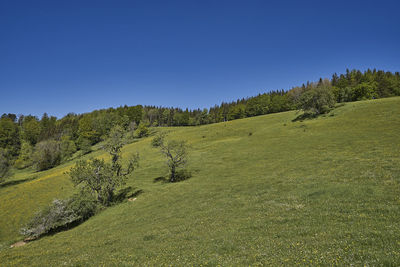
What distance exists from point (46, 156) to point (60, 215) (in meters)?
82.1

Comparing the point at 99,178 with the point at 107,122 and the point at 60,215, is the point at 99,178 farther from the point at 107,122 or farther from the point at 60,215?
the point at 107,122

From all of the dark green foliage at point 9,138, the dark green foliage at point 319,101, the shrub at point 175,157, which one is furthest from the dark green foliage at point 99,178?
the dark green foliage at point 9,138

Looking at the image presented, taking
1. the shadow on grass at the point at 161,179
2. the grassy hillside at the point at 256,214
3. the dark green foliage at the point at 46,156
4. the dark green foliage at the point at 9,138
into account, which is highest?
the dark green foliage at the point at 9,138

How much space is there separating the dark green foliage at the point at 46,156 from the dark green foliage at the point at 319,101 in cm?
11877

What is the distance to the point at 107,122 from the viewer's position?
129 meters

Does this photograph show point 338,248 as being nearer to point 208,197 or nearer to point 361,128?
point 208,197

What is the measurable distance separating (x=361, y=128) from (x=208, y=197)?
46779 mm

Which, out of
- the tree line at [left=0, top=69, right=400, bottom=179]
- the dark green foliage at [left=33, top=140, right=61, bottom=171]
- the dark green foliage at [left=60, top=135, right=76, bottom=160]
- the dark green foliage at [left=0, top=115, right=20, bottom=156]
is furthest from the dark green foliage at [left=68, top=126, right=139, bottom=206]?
the dark green foliage at [left=0, top=115, right=20, bottom=156]

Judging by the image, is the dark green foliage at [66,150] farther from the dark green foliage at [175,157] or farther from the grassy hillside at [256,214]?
the dark green foliage at [175,157]

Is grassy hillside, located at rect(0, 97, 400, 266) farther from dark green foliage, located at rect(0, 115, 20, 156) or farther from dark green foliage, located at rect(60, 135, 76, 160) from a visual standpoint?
Result: dark green foliage, located at rect(0, 115, 20, 156)

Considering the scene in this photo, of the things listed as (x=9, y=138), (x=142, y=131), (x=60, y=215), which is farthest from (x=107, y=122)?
(x=60, y=215)

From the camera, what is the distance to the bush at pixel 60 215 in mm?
25359

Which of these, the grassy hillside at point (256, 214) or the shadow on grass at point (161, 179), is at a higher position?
the grassy hillside at point (256, 214)

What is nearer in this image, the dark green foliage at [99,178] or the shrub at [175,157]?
the dark green foliage at [99,178]
